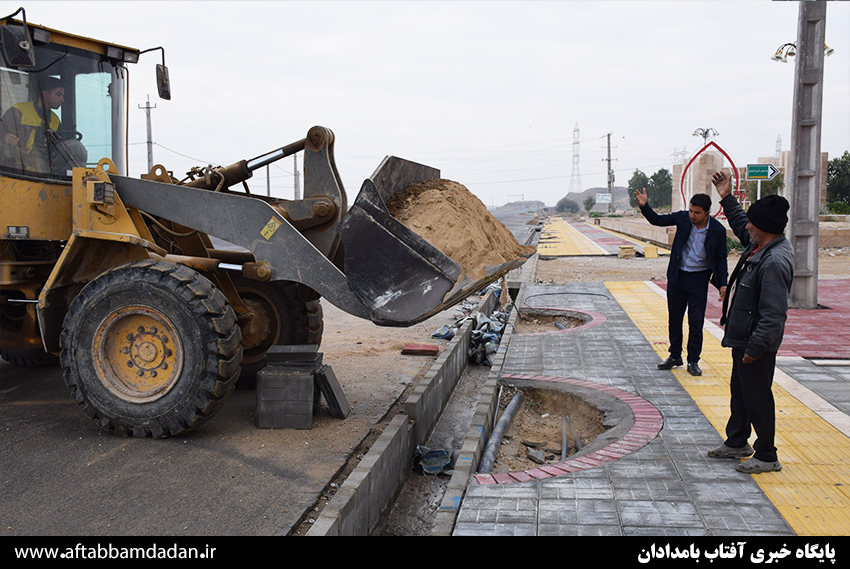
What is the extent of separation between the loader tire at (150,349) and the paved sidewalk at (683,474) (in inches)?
92.9

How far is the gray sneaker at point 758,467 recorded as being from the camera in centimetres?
429

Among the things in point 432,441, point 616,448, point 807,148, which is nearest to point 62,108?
point 432,441

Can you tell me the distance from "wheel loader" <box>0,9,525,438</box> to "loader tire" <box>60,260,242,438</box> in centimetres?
1

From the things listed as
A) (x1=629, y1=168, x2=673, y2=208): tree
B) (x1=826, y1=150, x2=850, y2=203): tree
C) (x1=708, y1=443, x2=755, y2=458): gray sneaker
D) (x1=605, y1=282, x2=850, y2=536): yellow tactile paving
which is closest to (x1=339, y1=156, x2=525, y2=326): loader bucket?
(x1=708, y1=443, x2=755, y2=458): gray sneaker

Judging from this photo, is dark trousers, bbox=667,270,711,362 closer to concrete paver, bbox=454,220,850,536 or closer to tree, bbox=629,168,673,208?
concrete paver, bbox=454,220,850,536

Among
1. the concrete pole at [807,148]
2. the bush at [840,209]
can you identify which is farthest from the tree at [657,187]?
the concrete pole at [807,148]

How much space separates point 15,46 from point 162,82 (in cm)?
191

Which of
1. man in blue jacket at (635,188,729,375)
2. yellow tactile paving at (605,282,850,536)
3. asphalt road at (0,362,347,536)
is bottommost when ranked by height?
asphalt road at (0,362,347,536)

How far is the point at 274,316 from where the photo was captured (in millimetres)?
6895

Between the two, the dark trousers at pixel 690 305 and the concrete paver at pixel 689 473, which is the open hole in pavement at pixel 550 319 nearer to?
the concrete paver at pixel 689 473

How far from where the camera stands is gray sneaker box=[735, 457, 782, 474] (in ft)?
14.1
